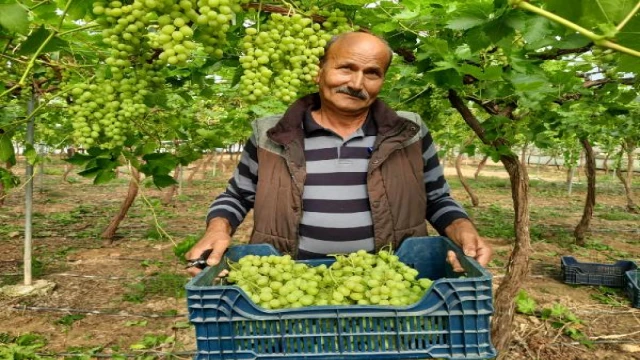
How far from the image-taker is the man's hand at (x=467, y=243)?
1.79 metres

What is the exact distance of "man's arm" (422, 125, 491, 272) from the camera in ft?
6.04

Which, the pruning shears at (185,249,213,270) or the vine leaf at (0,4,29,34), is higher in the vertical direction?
the vine leaf at (0,4,29,34)

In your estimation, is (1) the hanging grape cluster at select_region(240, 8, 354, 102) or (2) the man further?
(2) the man

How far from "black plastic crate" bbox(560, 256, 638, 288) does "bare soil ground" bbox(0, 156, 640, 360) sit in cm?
14

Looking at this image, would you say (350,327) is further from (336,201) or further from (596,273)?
(596,273)

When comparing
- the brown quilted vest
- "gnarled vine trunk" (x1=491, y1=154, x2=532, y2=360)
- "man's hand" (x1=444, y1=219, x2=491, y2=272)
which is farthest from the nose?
"gnarled vine trunk" (x1=491, y1=154, x2=532, y2=360)

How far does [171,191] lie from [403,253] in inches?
447

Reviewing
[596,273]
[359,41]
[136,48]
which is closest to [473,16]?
[359,41]

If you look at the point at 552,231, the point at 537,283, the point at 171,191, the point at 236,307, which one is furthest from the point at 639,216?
the point at 236,307

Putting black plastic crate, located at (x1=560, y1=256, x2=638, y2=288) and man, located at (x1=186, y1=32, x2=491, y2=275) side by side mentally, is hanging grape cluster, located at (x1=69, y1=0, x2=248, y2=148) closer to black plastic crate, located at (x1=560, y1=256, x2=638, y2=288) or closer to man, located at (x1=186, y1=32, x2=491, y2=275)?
man, located at (x1=186, y1=32, x2=491, y2=275)

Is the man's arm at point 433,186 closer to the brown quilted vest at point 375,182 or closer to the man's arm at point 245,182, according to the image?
the brown quilted vest at point 375,182

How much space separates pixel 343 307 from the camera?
1.36 meters

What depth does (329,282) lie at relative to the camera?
1.75 meters

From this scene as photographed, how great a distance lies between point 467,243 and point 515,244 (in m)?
1.70
